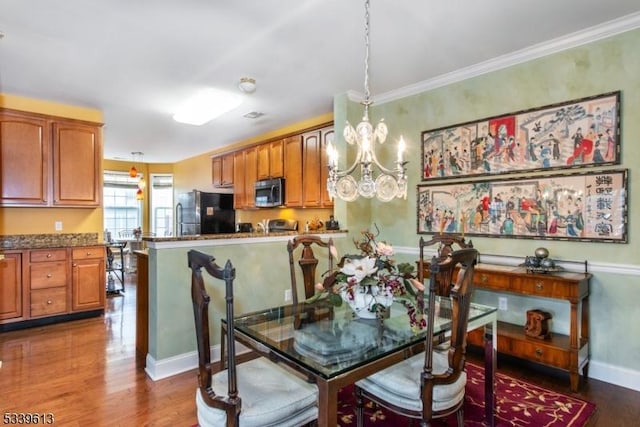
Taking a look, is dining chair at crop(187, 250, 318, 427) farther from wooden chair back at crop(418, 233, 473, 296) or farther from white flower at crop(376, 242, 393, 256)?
wooden chair back at crop(418, 233, 473, 296)

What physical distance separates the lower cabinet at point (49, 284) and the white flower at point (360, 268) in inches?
153

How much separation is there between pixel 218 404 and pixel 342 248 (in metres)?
2.61

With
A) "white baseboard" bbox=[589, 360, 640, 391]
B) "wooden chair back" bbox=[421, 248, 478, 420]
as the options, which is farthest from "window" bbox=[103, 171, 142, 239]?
"white baseboard" bbox=[589, 360, 640, 391]

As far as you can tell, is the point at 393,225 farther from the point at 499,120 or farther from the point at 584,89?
the point at 584,89

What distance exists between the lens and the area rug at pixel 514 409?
2.13 meters

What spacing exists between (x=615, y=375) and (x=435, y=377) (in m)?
2.07

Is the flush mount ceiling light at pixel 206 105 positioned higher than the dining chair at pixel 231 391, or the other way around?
the flush mount ceiling light at pixel 206 105

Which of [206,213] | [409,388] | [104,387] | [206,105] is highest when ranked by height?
[206,105]

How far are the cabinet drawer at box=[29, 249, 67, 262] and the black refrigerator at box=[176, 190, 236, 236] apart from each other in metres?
2.46

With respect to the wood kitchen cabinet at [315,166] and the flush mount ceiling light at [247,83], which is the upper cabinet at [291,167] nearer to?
the wood kitchen cabinet at [315,166]

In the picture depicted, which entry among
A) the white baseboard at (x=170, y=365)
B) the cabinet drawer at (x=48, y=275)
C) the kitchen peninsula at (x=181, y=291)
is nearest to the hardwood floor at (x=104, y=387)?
the white baseboard at (x=170, y=365)

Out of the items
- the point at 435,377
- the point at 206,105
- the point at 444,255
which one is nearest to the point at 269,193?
the point at 206,105

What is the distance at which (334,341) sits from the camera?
64.9 inches

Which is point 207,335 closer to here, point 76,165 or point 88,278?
point 88,278
